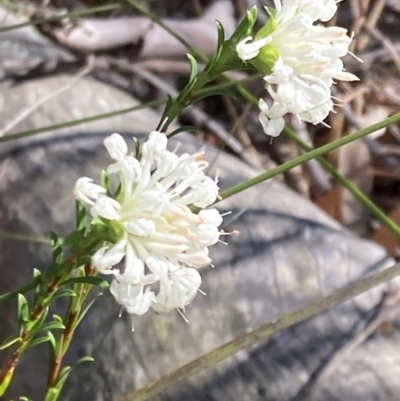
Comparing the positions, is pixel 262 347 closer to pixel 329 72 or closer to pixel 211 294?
pixel 211 294

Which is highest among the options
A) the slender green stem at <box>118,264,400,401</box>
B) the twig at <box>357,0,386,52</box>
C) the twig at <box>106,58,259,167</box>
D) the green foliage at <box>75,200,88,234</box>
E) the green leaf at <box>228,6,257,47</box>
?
the green leaf at <box>228,6,257,47</box>

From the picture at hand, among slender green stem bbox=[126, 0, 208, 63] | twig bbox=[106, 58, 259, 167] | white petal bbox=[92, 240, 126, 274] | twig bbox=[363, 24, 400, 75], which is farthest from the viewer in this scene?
twig bbox=[363, 24, 400, 75]

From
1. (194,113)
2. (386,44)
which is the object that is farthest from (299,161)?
(386,44)

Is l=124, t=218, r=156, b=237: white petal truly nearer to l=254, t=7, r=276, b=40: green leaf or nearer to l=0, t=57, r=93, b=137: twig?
l=254, t=7, r=276, b=40: green leaf

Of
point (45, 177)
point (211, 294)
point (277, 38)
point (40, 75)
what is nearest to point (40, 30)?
point (40, 75)

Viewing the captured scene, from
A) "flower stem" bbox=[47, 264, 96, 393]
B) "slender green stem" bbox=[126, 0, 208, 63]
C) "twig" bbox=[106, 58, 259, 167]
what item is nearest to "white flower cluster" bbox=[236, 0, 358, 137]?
"flower stem" bbox=[47, 264, 96, 393]

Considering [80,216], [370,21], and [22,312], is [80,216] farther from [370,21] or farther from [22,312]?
[370,21]

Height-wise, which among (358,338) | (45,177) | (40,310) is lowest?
(358,338)

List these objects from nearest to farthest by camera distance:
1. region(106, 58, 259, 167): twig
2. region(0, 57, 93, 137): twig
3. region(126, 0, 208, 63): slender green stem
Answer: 1. region(126, 0, 208, 63): slender green stem
2. region(0, 57, 93, 137): twig
3. region(106, 58, 259, 167): twig
